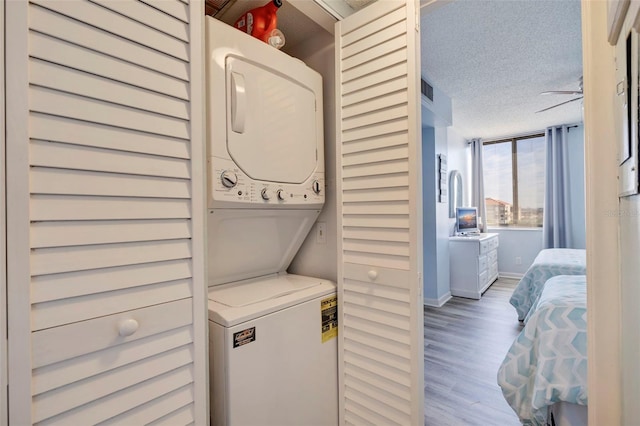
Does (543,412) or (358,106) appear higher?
(358,106)

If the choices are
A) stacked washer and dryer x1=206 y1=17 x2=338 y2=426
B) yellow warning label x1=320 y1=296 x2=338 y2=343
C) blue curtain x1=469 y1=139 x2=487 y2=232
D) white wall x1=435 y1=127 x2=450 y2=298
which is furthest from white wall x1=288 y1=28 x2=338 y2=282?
blue curtain x1=469 y1=139 x2=487 y2=232

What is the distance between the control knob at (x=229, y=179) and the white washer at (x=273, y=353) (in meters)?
0.49

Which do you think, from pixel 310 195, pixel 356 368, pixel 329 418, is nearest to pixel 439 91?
pixel 310 195

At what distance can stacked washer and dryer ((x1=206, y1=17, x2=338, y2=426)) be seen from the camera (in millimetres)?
1162

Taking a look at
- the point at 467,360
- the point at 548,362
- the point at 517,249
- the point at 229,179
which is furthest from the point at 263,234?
the point at 517,249

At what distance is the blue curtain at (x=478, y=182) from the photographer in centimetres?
579

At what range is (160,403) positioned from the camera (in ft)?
2.94

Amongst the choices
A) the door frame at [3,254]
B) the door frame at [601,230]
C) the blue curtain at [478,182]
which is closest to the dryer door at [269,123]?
the door frame at [3,254]

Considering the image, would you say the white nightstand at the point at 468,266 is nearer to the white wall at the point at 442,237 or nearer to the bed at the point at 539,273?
the white wall at the point at 442,237

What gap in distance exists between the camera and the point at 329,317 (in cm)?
152

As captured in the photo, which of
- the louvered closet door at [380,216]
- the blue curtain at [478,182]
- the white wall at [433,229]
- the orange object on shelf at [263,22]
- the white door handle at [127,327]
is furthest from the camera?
the blue curtain at [478,182]

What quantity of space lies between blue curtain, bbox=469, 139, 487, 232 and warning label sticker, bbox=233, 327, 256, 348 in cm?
565

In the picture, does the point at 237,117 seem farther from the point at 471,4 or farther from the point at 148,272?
the point at 471,4

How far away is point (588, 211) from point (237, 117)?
4.16ft
